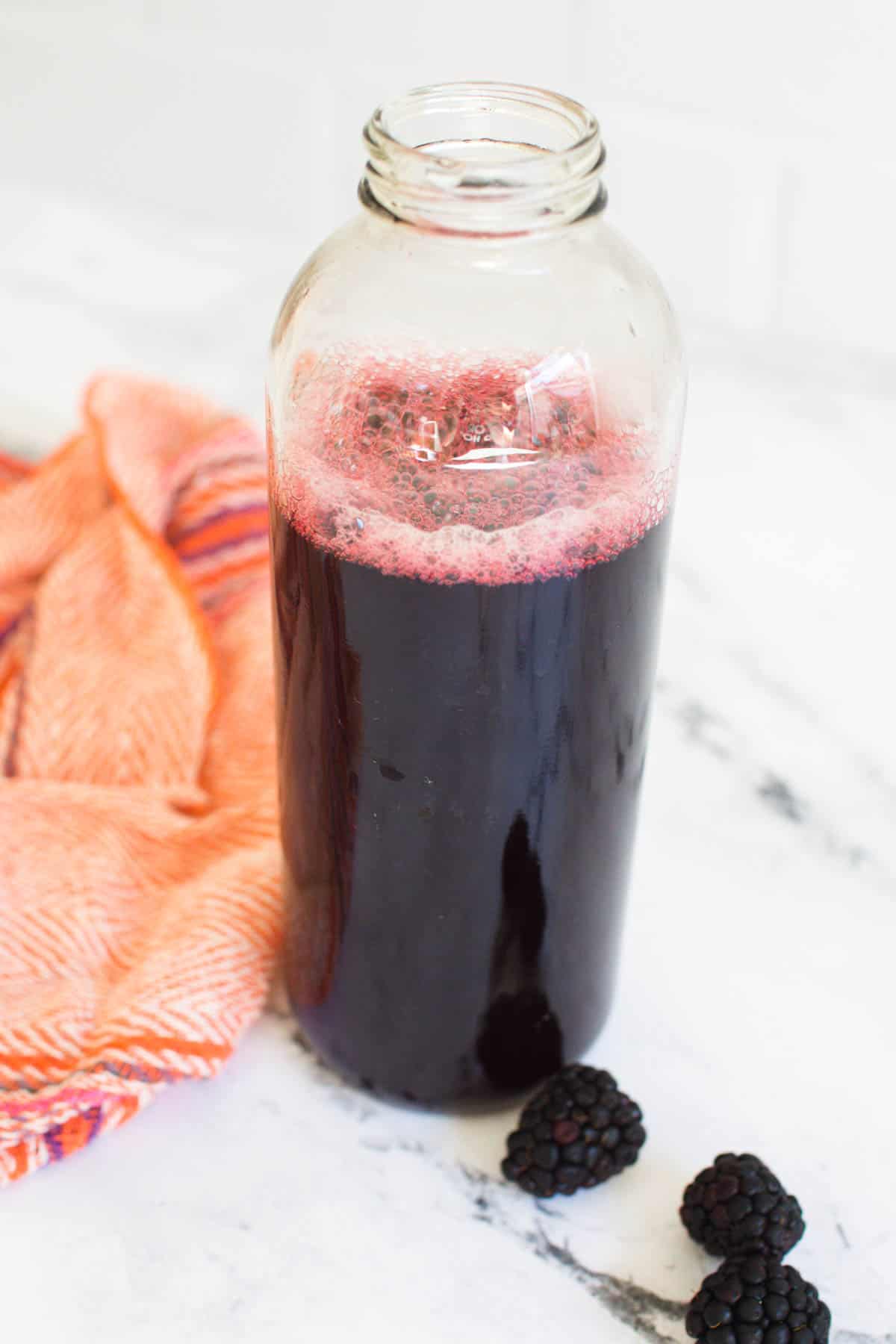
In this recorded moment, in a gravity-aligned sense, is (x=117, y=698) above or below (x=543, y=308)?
below

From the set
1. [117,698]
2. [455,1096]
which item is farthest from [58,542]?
[455,1096]

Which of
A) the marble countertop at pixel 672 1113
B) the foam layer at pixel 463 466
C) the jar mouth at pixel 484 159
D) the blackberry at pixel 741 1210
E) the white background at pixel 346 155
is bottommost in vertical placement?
the marble countertop at pixel 672 1113

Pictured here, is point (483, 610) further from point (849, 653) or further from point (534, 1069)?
point (849, 653)

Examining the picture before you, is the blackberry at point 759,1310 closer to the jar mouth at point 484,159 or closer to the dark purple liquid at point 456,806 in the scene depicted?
the dark purple liquid at point 456,806

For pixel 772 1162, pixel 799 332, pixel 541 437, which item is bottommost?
pixel 772 1162

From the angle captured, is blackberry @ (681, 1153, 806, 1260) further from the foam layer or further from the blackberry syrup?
the foam layer

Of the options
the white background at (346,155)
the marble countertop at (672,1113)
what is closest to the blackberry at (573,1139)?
the marble countertop at (672,1113)

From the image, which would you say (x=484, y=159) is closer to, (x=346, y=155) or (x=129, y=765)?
(x=129, y=765)
